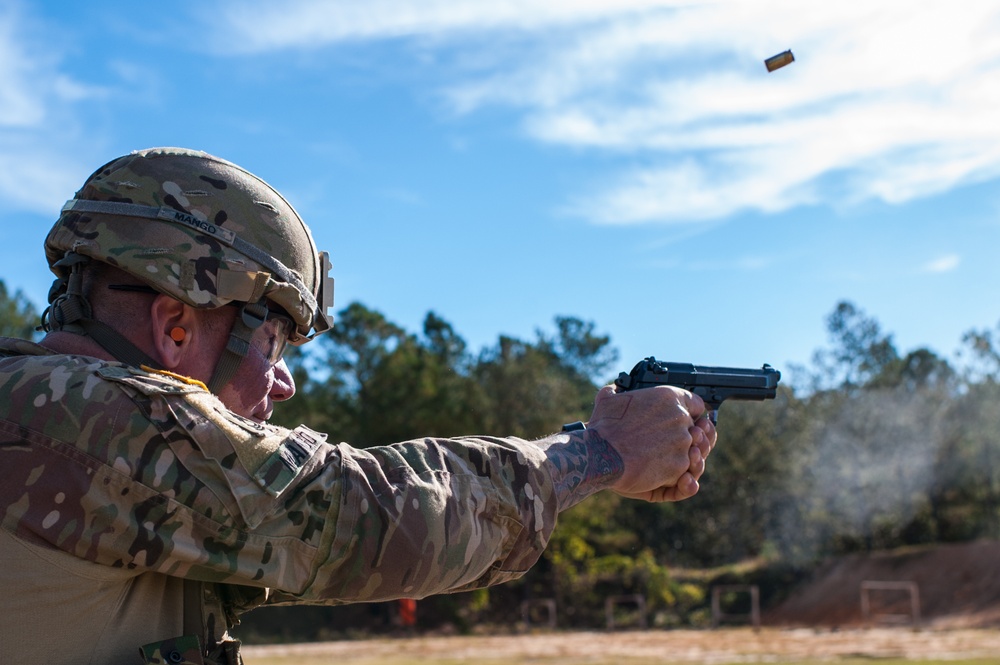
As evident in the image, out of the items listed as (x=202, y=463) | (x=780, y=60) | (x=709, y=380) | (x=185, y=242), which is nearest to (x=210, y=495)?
(x=202, y=463)

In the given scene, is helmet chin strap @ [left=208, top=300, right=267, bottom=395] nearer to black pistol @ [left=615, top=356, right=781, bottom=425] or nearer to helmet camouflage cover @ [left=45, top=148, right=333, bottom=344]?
helmet camouflage cover @ [left=45, top=148, right=333, bottom=344]

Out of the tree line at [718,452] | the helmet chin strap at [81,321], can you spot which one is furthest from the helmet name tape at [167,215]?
the tree line at [718,452]

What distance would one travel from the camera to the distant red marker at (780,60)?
460 cm

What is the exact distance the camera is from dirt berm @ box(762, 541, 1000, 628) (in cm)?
4282

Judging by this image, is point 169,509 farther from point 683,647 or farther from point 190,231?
point 683,647

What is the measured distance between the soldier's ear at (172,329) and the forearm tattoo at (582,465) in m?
0.87

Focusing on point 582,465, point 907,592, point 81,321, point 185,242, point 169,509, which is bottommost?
point 907,592

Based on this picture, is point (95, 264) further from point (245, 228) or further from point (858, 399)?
point (858, 399)

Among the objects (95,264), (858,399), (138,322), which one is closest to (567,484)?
(138,322)

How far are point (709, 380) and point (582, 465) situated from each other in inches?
57.8

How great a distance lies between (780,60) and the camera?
15.3ft

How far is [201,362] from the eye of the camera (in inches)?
95.6

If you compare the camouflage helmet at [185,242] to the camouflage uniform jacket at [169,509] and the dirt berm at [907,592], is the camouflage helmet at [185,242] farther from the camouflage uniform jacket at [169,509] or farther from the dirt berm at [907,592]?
the dirt berm at [907,592]

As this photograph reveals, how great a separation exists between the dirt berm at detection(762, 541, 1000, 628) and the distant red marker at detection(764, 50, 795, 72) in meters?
40.8
